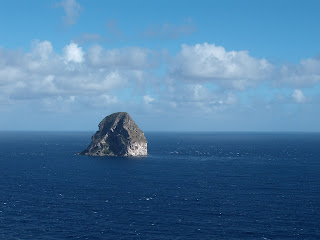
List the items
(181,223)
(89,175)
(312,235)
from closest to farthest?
(312,235) → (181,223) → (89,175)

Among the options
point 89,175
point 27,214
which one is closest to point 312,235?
point 27,214

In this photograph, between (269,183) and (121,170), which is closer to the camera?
(269,183)

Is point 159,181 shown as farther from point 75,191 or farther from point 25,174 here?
point 25,174

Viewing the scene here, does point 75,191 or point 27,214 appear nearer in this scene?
point 27,214

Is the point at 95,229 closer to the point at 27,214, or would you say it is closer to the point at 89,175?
the point at 27,214

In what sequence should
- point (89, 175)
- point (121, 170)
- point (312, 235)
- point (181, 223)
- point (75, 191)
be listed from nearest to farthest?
1. point (312, 235)
2. point (181, 223)
3. point (75, 191)
4. point (89, 175)
5. point (121, 170)

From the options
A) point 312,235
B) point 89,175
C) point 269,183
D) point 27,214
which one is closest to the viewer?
point 312,235

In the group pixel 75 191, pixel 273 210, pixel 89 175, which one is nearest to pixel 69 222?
pixel 75 191

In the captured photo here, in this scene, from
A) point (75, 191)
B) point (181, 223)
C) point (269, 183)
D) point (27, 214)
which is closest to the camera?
point (181, 223)
